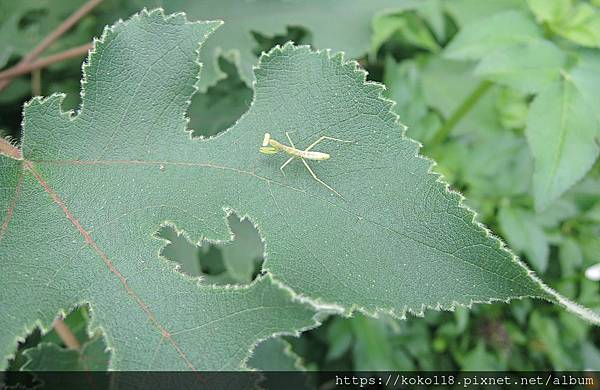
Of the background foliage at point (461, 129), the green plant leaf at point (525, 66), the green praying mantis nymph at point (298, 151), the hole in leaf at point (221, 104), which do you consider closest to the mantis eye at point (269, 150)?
the green praying mantis nymph at point (298, 151)

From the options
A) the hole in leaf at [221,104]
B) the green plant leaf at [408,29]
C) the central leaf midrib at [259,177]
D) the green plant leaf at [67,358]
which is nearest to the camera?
the central leaf midrib at [259,177]

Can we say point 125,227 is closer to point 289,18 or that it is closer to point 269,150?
point 269,150

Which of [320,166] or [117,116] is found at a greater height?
[117,116]

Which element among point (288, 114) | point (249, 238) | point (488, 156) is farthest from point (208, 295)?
point (488, 156)

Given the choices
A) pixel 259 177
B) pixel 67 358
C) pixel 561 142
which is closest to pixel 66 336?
pixel 67 358

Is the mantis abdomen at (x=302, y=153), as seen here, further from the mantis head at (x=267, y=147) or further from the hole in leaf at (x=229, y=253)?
the hole in leaf at (x=229, y=253)

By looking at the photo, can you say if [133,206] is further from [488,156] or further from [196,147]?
[488,156]

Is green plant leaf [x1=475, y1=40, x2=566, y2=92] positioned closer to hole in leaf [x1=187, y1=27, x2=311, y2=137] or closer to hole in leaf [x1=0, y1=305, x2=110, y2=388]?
hole in leaf [x1=187, y1=27, x2=311, y2=137]
